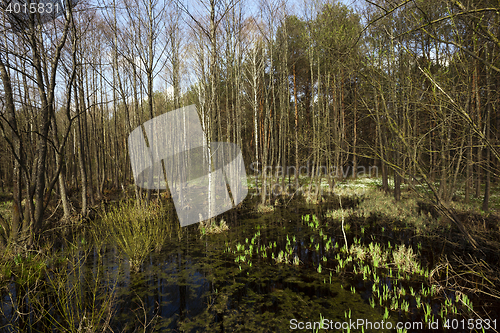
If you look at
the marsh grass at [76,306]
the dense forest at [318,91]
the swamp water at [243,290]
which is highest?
the dense forest at [318,91]

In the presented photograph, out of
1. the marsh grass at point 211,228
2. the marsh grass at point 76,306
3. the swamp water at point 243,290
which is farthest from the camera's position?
the marsh grass at point 211,228

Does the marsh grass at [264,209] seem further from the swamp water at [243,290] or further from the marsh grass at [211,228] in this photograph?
the swamp water at [243,290]

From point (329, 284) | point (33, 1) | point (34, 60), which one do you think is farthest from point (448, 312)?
point (33, 1)

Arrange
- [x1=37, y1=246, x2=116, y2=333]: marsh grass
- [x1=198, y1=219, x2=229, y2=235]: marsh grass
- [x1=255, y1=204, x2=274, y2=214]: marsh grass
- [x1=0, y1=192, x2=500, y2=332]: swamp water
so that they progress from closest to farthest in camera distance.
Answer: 1. [x1=37, y1=246, x2=116, y2=333]: marsh grass
2. [x1=0, y1=192, x2=500, y2=332]: swamp water
3. [x1=198, y1=219, x2=229, y2=235]: marsh grass
4. [x1=255, y1=204, x2=274, y2=214]: marsh grass

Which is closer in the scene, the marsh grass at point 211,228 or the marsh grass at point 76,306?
the marsh grass at point 76,306

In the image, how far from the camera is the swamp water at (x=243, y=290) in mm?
3408

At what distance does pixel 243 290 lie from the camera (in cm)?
443

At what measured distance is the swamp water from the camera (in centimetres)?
341

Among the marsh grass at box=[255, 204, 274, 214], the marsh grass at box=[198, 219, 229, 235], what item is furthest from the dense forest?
the marsh grass at box=[198, 219, 229, 235]

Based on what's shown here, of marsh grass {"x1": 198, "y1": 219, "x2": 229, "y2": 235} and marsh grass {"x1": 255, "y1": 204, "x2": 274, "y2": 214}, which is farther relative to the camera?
marsh grass {"x1": 255, "y1": 204, "x2": 274, "y2": 214}

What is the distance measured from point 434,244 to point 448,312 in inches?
137

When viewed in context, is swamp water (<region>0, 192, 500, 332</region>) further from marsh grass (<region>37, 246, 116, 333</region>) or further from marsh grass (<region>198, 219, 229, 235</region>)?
marsh grass (<region>198, 219, 229, 235</region>)

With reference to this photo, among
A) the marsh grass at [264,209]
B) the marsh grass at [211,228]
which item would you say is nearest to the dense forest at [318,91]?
the marsh grass at [264,209]

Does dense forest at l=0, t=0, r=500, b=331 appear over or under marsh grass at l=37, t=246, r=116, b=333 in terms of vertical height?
over
